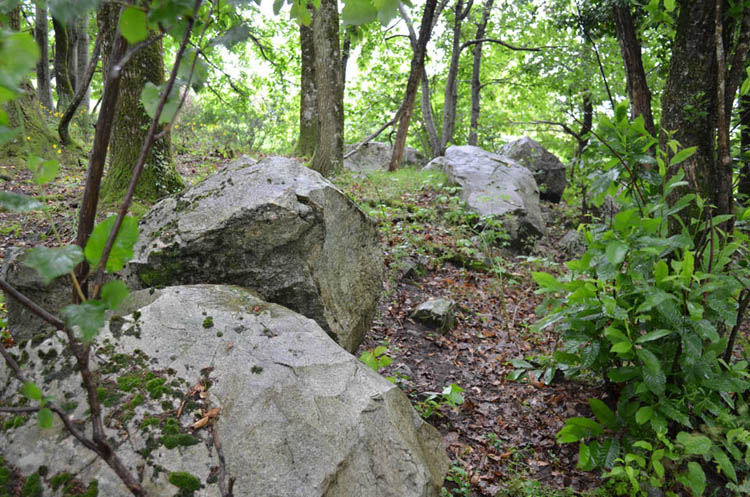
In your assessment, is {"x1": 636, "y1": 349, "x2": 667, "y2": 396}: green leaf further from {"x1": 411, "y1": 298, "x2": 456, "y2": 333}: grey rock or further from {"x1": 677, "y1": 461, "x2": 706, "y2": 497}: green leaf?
{"x1": 411, "y1": 298, "x2": 456, "y2": 333}: grey rock

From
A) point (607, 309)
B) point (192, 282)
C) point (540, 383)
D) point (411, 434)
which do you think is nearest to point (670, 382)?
point (607, 309)

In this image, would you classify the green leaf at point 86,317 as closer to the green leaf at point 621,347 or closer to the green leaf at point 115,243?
the green leaf at point 115,243

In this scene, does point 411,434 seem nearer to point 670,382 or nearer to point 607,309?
point 607,309

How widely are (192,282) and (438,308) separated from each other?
2742 mm

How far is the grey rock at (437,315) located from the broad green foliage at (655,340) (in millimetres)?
1873

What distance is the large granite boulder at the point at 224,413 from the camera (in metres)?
1.79

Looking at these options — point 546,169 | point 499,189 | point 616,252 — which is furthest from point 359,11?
point 546,169

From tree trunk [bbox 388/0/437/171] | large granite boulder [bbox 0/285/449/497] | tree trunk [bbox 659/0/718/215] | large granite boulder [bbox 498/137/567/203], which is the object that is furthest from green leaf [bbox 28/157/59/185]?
large granite boulder [bbox 498/137/567/203]

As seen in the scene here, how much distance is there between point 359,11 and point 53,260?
101cm

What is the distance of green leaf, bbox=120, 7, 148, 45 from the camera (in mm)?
865

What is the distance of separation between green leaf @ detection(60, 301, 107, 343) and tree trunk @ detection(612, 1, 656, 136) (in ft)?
19.1

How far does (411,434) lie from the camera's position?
2.42 metres

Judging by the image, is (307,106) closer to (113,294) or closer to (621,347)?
(621,347)

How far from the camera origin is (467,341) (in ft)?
16.6
